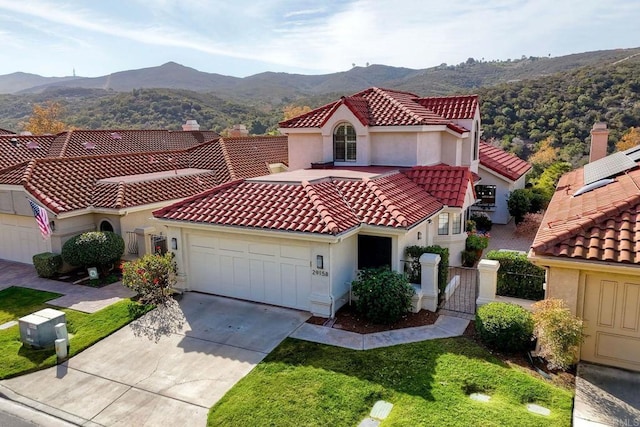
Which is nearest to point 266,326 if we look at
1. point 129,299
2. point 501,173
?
point 129,299

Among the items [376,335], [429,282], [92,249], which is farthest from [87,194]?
[429,282]

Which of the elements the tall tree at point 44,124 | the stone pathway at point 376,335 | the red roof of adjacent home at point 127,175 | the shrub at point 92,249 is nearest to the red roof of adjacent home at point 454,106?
the red roof of adjacent home at point 127,175

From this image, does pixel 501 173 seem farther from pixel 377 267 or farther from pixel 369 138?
pixel 377 267

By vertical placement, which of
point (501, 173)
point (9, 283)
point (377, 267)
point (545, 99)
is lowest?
point (9, 283)

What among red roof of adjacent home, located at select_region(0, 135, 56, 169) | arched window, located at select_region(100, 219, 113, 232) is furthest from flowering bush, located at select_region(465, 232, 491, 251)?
red roof of adjacent home, located at select_region(0, 135, 56, 169)

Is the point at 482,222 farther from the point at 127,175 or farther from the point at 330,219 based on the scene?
the point at 127,175

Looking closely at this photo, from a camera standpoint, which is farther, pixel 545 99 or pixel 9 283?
pixel 545 99
